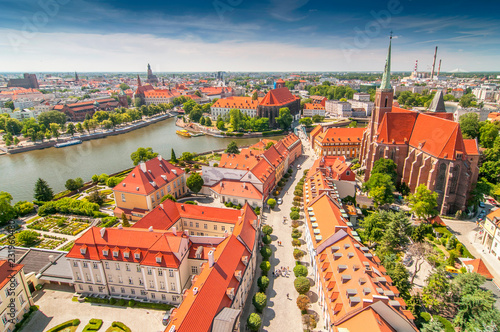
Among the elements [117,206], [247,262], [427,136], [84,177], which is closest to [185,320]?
[247,262]

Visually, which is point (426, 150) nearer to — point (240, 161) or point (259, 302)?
point (240, 161)

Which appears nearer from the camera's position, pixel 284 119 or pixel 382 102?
pixel 382 102

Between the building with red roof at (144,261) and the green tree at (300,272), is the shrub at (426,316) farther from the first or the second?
the building with red roof at (144,261)

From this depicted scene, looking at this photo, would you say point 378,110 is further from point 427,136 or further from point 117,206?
point 117,206

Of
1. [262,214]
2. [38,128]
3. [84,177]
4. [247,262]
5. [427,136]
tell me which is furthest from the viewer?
[38,128]

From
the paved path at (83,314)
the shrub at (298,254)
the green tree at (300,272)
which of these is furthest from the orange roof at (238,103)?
the paved path at (83,314)

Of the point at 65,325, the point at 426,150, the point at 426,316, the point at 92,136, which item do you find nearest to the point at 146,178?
the point at 65,325
